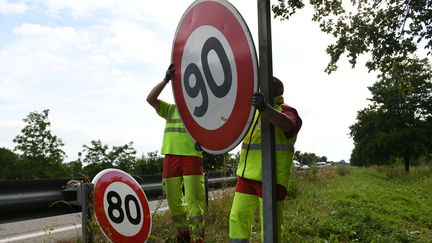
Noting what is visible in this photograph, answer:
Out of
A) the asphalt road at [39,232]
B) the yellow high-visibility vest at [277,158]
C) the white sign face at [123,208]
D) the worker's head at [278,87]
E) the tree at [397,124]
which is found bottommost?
the asphalt road at [39,232]

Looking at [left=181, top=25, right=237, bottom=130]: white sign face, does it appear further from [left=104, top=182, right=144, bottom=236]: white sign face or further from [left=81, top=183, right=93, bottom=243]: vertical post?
[left=81, top=183, right=93, bottom=243]: vertical post

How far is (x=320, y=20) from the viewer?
998cm

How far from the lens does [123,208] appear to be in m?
3.88

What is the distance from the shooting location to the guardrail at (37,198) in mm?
3691

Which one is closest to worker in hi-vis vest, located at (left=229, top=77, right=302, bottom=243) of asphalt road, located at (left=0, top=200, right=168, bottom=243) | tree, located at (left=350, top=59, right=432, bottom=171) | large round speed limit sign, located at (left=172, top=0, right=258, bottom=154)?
large round speed limit sign, located at (left=172, top=0, right=258, bottom=154)

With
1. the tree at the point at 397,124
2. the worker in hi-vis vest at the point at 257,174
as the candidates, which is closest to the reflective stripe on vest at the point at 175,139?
the worker in hi-vis vest at the point at 257,174

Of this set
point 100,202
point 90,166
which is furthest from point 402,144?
point 100,202

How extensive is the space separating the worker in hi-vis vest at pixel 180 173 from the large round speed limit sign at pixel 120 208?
622mm

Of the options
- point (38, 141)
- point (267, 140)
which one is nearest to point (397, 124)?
point (38, 141)

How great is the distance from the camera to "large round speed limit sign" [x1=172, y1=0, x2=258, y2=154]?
6.53ft

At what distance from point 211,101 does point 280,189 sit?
143 centimetres

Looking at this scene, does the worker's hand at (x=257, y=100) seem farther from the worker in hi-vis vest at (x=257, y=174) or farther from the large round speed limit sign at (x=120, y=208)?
the large round speed limit sign at (x=120, y=208)

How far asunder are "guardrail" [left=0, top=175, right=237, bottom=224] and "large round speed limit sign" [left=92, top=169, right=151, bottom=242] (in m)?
0.32

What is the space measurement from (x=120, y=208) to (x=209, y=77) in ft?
6.96
